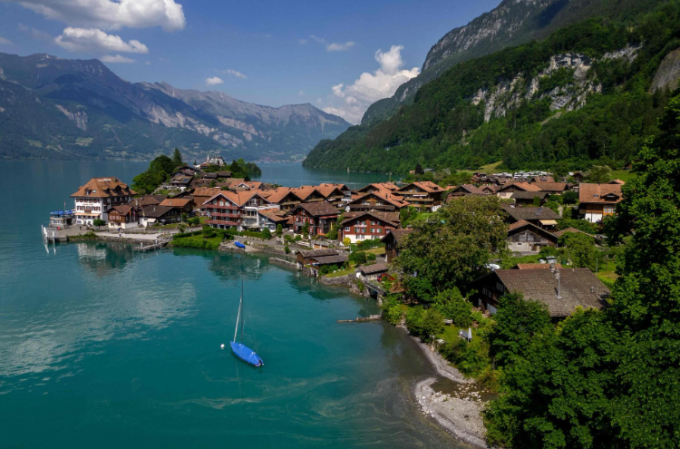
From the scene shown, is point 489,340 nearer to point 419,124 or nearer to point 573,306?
point 573,306

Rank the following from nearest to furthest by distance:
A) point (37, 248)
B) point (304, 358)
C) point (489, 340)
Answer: point (489, 340) → point (304, 358) → point (37, 248)

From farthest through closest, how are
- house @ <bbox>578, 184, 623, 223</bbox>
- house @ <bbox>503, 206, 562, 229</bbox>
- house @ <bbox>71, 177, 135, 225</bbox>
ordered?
house @ <bbox>71, 177, 135, 225</bbox> < house @ <bbox>578, 184, 623, 223</bbox> < house @ <bbox>503, 206, 562, 229</bbox>

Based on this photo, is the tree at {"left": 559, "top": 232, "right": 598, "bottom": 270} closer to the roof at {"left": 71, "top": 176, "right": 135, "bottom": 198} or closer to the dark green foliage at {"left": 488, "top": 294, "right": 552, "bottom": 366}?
the dark green foliage at {"left": 488, "top": 294, "right": 552, "bottom": 366}

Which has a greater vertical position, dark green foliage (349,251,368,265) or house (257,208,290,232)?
house (257,208,290,232)

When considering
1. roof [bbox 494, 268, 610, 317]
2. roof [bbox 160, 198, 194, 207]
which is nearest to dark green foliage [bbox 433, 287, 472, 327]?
roof [bbox 494, 268, 610, 317]

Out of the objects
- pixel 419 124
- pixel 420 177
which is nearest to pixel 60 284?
pixel 420 177

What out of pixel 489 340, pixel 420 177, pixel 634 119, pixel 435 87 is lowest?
pixel 489 340

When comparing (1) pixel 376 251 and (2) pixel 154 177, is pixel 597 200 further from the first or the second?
(2) pixel 154 177

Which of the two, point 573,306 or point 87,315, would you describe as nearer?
point 573,306
